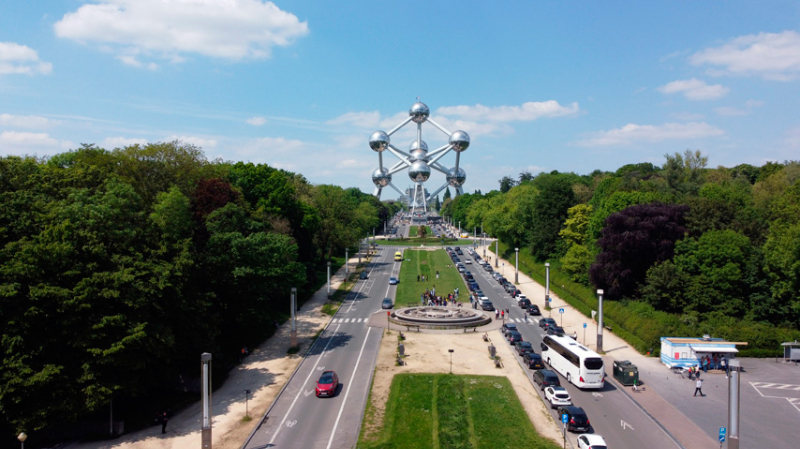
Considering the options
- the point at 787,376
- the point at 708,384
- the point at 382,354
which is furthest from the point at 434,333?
the point at 787,376

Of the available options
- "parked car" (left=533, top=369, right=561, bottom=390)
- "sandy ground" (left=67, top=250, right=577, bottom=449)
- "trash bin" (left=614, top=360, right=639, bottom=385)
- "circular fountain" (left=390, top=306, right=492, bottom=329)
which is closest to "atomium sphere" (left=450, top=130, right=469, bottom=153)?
"circular fountain" (left=390, top=306, right=492, bottom=329)

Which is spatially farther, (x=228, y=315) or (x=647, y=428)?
(x=228, y=315)

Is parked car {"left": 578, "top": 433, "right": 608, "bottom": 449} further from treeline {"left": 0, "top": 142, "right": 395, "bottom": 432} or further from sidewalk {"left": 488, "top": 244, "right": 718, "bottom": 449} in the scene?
treeline {"left": 0, "top": 142, "right": 395, "bottom": 432}

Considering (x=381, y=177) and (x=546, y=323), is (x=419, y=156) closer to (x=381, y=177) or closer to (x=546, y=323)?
(x=381, y=177)

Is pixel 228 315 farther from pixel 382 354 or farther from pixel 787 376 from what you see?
pixel 787 376

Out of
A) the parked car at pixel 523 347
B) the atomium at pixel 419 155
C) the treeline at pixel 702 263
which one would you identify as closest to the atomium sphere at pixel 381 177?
the atomium at pixel 419 155

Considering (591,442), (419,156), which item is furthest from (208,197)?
(419,156)
